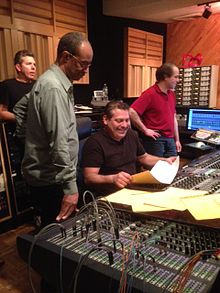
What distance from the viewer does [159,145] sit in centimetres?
286

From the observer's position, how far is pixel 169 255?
0.81m

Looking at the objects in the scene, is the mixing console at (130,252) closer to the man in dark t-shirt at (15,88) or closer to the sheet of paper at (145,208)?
the sheet of paper at (145,208)

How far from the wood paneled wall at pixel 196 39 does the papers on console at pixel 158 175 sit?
3.56m

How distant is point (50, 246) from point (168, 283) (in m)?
0.38

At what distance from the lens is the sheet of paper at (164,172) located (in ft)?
4.61

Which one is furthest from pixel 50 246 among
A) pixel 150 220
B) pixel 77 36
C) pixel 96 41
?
pixel 96 41

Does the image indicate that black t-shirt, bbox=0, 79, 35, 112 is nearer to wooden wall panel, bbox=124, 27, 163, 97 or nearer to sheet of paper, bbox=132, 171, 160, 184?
sheet of paper, bbox=132, 171, 160, 184

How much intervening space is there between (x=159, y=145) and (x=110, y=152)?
3.83 ft

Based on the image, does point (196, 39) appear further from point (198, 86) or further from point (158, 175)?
point (158, 175)

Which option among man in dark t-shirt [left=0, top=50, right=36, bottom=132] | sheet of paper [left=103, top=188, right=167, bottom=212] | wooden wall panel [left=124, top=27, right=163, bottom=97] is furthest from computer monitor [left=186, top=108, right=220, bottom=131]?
sheet of paper [left=103, top=188, right=167, bottom=212]

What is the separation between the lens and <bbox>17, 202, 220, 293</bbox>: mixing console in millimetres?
704

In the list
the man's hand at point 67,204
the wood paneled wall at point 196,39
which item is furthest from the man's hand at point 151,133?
the wood paneled wall at point 196,39

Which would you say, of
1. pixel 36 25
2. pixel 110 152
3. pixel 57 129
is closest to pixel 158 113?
pixel 110 152

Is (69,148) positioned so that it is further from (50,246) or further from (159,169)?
(50,246)
